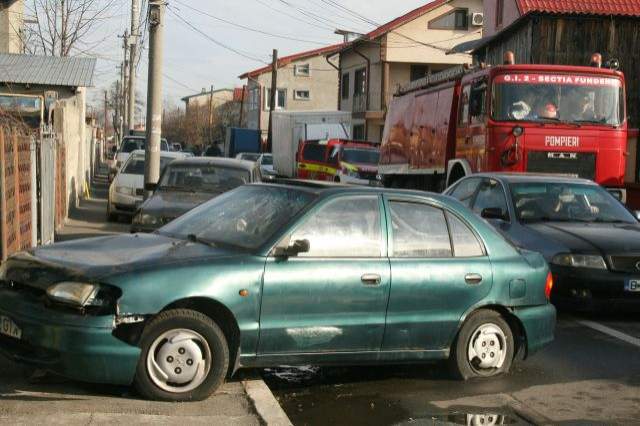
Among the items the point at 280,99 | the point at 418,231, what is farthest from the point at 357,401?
the point at 280,99

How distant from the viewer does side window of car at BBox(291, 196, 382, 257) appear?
6125 millimetres

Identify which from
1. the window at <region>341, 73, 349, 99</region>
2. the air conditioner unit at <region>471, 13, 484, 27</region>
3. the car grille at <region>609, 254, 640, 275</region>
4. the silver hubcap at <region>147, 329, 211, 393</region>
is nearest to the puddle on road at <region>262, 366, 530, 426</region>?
the silver hubcap at <region>147, 329, 211, 393</region>

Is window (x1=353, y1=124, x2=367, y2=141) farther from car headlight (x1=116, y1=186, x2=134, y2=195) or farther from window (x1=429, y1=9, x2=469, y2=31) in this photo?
car headlight (x1=116, y1=186, x2=134, y2=195)

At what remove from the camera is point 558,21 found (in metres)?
26.9

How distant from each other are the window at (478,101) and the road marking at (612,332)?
6.25m

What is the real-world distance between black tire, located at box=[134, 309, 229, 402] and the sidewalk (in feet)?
0.22

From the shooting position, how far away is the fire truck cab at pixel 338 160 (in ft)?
88.3

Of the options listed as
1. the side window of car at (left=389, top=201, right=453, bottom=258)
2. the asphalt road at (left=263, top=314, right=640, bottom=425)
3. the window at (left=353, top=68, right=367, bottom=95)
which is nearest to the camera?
the asphalt road at (left=263, top=314, right=640, bottom=425)

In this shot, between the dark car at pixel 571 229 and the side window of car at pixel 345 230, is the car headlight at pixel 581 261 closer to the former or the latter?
the dark car at pixel 571 229

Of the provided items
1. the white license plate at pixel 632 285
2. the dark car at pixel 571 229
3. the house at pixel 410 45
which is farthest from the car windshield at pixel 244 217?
the house at pixel 410 45

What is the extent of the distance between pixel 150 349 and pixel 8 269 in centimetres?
123

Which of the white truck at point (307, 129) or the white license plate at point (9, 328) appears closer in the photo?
the white license plate at point (9, 328)

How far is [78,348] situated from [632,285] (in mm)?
6228

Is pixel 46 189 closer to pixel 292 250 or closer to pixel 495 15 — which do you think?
pixel 292 250
